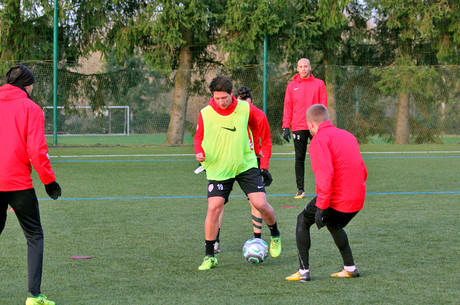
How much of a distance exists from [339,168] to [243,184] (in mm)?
1265

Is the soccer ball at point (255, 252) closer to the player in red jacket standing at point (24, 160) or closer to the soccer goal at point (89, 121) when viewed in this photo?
the player in red jacket standing at point (24, 160)

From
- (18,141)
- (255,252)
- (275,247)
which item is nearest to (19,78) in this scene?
(18,141)

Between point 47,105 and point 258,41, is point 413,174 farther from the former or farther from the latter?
point 47,105

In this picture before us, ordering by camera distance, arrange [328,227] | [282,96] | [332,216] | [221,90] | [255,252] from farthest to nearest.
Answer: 1. [282,96]
2. [255,252]
3. [221,90]
4. [328,227]
5. [332,216]

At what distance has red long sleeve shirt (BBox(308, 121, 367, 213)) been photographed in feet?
17.9

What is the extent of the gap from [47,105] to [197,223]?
1767 centimetres

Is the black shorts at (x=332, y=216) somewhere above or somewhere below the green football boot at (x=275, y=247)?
above

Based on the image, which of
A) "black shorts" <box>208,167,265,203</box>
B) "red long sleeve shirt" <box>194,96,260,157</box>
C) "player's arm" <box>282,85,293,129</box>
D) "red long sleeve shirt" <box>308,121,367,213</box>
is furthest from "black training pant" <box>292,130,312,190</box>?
"red long sleeve shirt" <box>308,121,367,213</box>

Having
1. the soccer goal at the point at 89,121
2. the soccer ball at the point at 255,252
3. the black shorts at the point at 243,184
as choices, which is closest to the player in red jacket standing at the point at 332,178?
the soccer ball at the point at 255,252

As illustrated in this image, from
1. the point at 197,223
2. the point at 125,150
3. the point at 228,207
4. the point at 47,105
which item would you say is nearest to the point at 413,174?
the point at 228,207

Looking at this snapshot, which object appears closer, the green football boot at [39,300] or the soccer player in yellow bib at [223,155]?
the green football boot at [39,300]

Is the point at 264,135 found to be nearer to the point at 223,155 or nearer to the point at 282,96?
the point at 223,155

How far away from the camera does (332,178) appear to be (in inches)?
214

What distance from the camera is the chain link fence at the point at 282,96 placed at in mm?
26562
